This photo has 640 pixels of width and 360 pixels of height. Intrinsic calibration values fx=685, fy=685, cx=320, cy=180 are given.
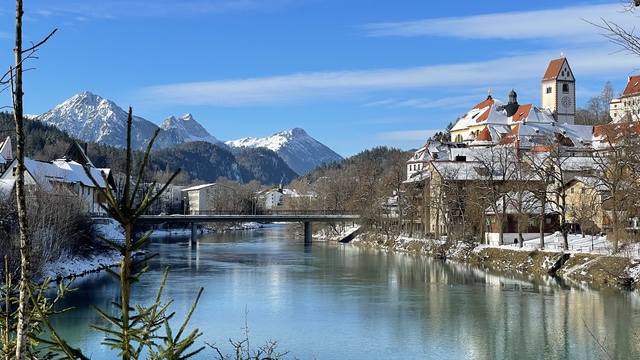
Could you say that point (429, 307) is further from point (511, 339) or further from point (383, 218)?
point (383, 218)

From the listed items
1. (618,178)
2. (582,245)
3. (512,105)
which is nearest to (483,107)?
(512,105)

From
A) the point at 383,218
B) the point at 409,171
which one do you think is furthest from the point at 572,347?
the point at 409,171

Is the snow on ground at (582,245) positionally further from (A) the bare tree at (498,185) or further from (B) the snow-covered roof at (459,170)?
(B) the snow-covered roof at (459,170)

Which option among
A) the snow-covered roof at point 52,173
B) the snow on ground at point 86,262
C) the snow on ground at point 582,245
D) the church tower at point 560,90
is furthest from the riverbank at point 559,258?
the church tower at point 560,90

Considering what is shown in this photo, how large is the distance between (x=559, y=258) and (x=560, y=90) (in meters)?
60.5

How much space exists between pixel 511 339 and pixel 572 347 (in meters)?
2.10

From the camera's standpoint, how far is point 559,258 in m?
42.2

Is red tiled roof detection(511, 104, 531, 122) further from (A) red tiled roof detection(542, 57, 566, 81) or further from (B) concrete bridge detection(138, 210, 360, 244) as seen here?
(B) concrete bridge detection(138, 210, 360, 244)

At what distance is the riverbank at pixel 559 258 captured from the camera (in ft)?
120

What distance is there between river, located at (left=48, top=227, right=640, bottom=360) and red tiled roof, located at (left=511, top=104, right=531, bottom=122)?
47.4 m

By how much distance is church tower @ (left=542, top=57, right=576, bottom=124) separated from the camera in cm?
9631

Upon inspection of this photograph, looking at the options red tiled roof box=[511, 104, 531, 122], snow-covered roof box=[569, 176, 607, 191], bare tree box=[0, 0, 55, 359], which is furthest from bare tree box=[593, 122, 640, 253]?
red tiled roof box=[511, 104, 531, 122]

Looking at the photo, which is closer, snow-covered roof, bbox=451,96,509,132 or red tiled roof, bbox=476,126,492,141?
red tiled roof, bbox=476,126,492,141

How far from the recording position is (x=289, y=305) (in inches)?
1172
